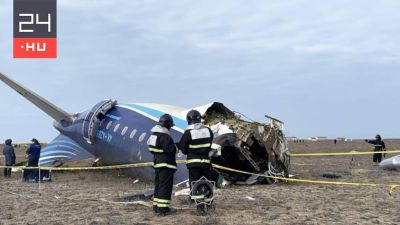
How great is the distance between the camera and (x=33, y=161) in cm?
2044

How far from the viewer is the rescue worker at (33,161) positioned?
19734 millimetres

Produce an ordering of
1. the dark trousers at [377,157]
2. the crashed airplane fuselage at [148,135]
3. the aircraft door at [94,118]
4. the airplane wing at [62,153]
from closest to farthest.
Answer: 1. the crashed airplane fuselage at [148,135]
2. the aircraft door at [94,118]
3. the airplane wing at [62,153]
4. the dark trousers at [377,157]

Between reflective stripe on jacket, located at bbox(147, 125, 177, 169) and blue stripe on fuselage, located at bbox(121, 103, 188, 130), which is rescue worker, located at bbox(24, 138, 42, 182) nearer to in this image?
blue stripe on fuselage, located at bbox(121, 103, 188, 130)

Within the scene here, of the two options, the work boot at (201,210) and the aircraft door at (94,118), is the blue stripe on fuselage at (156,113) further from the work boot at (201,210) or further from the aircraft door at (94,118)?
the work boot at (201,210)

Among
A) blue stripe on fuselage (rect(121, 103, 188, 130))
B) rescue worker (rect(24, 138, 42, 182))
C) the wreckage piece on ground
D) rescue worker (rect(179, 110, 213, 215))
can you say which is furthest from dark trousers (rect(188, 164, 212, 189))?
the wreckage piece on ground

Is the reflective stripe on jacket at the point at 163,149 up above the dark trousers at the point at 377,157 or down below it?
above

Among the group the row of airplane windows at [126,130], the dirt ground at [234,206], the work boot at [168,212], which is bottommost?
the dirt ground at [234,206]

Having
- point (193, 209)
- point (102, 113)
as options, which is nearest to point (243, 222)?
point (193, 209)

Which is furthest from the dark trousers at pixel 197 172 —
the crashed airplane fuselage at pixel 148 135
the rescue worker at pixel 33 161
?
the rescue worker at pixel 33 161

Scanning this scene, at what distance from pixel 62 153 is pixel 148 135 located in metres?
7.80

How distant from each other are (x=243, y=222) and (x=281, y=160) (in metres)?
7.64

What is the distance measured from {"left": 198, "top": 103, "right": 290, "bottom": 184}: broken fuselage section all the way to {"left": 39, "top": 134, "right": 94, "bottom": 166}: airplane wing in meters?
7.60

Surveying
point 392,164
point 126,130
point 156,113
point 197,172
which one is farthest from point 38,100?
point 392,164

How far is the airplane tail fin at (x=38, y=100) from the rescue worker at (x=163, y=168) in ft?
40.5
